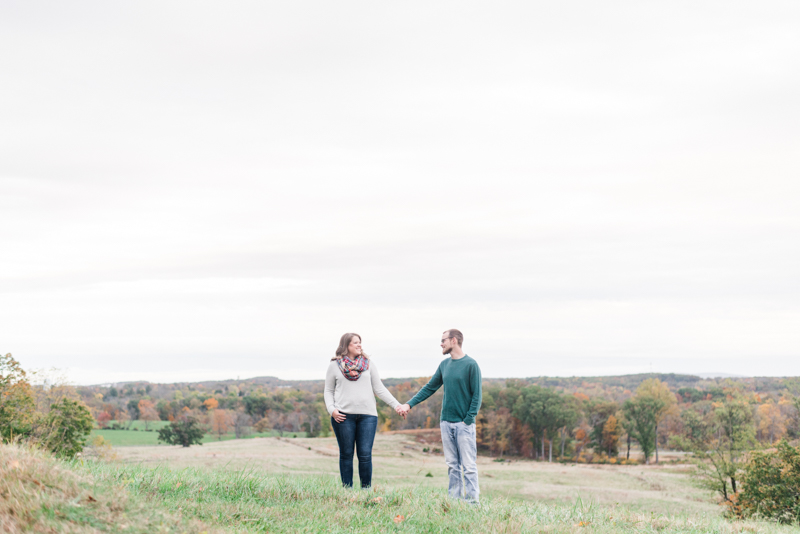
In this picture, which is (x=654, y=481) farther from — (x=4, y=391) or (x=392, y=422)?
(x=392, y=422)

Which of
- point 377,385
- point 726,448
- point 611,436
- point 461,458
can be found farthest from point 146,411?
point 461,458

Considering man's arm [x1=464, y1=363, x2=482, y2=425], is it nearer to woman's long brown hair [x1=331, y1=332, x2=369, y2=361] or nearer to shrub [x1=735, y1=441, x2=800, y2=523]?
woman's long brown hair [x1=331, y1=332, x2=369, y2=361]

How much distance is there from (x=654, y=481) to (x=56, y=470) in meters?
60.5

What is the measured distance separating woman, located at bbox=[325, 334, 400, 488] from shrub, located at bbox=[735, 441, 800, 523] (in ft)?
75.7

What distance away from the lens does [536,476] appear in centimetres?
5509

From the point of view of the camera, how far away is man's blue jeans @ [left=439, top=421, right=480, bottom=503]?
8273mm

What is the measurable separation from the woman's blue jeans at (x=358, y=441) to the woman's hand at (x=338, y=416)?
0.05 m

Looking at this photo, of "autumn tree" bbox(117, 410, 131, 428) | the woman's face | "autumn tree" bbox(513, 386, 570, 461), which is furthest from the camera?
"autumn tree" bbox(117, 410, 131, 428)

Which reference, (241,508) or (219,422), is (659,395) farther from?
(241,508)

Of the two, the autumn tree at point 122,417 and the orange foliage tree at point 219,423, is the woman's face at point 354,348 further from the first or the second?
the autumn tree at point 122,417

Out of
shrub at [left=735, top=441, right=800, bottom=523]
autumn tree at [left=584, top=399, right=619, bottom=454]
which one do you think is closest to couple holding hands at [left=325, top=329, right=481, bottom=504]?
shrub at [left=735, top=441, right=800, bottom=523]

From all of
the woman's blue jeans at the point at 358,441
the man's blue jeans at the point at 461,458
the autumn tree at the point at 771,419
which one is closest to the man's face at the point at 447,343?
the man's blue jeans at the point at 461,458

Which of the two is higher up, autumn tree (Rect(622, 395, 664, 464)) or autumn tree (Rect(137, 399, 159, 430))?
autumn tree (Rect(622, 395, 664, 464))

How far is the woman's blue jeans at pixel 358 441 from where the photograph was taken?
27.4 feet
